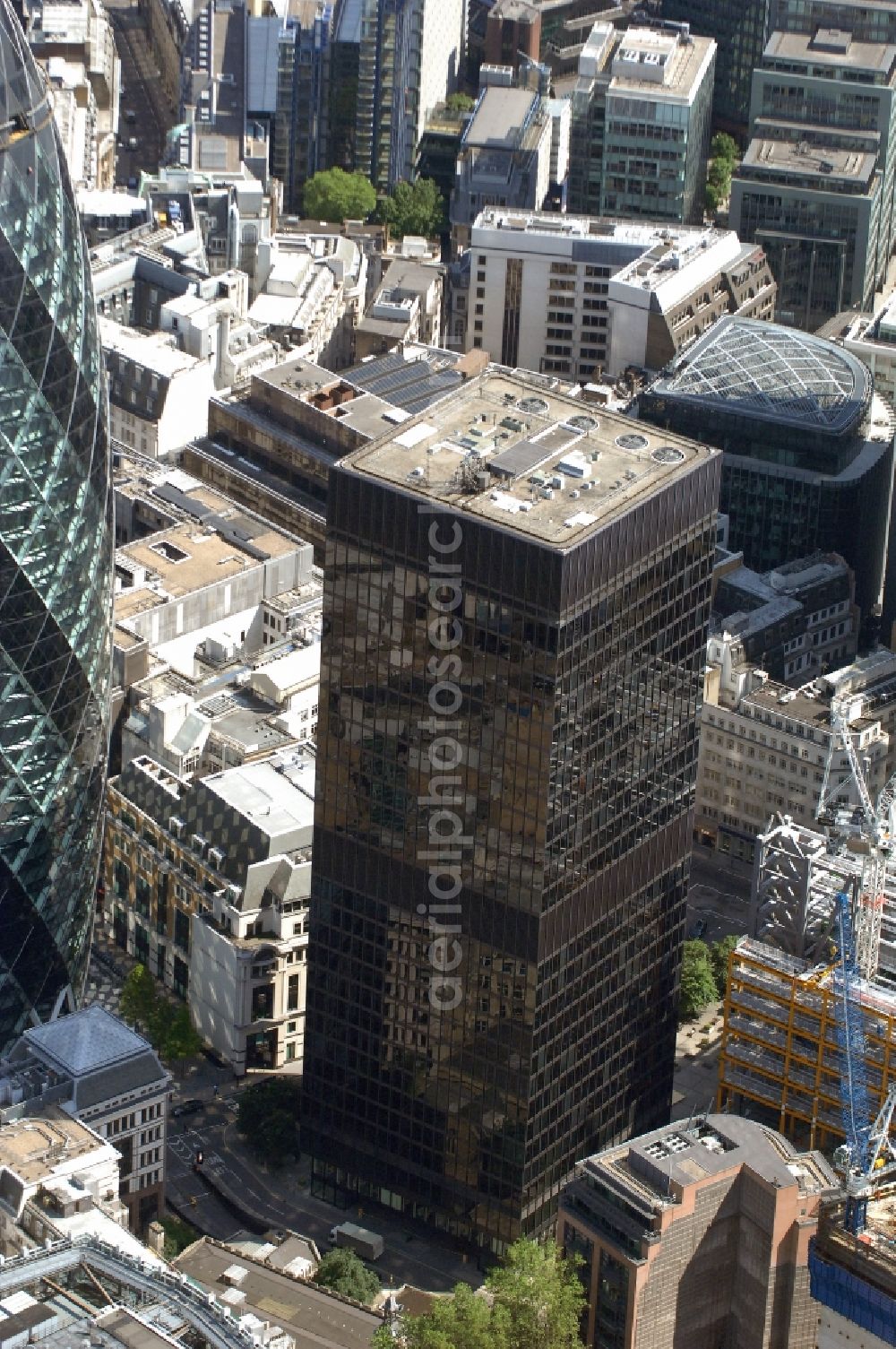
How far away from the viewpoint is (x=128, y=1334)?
167250 millimetres

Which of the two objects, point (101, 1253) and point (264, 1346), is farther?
point (264, 1346)

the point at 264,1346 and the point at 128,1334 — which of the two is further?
the point at 264,1346

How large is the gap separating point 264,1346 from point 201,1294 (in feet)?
54.0

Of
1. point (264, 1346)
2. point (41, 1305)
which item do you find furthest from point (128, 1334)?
point (264, 1346)

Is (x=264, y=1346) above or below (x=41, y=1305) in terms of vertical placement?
below

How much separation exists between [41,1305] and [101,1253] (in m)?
7.17

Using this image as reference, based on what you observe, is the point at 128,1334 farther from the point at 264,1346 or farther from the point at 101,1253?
the point at 264,1346

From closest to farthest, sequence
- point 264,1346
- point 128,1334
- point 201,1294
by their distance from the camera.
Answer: point 128,1334
point 201,1294
point 264,1346

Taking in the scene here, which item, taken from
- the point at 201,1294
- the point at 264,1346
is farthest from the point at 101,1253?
the point at 264,1346

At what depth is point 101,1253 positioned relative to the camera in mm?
176875

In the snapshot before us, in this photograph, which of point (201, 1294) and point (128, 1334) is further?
point (201, 1294)

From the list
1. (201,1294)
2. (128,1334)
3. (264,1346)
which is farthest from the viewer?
(264,1346)

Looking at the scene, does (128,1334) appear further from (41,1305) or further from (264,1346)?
(264,1346)

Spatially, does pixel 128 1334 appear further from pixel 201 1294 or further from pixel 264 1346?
pixel 264 1346
